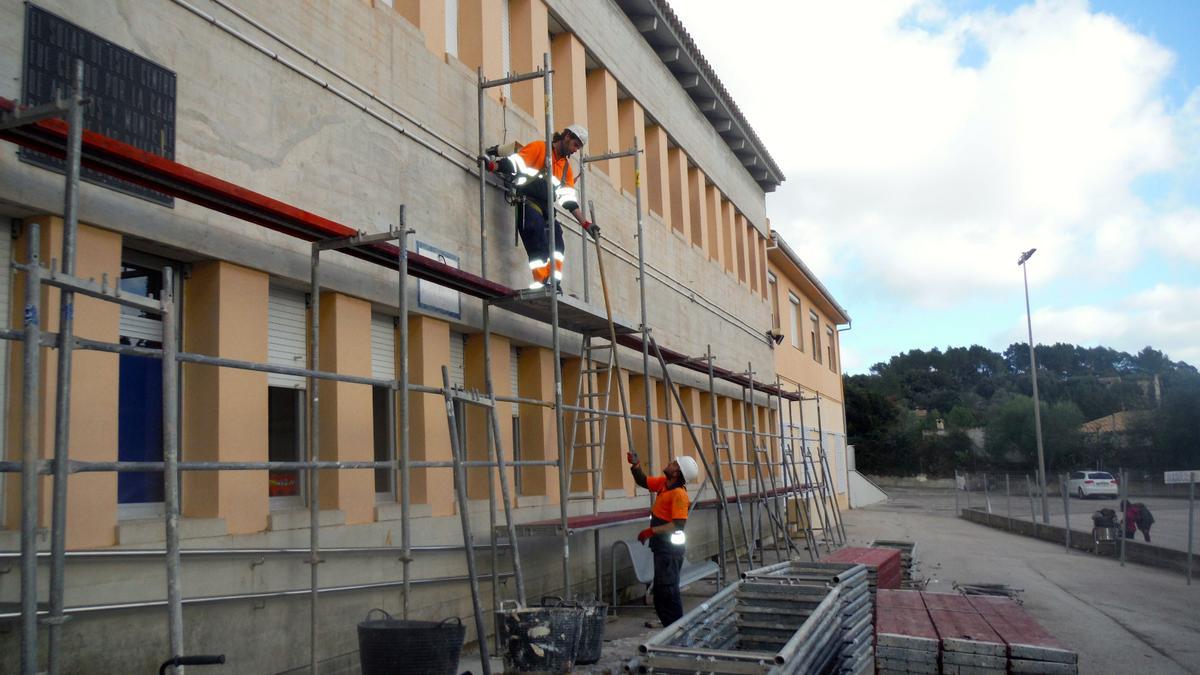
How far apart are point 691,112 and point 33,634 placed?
16.5 metres

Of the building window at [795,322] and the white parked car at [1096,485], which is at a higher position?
the building window at [795,322]

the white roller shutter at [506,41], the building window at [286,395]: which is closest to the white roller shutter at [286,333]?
the building window at [286,395]

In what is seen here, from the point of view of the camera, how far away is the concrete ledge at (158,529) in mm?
5191

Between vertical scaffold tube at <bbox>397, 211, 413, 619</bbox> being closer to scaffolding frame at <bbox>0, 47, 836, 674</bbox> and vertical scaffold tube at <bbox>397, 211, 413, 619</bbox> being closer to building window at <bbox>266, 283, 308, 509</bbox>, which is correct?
scaffolding frame at <bbox>0, 47, 836, 674</bbox>

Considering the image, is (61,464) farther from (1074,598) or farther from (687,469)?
(1074,598)

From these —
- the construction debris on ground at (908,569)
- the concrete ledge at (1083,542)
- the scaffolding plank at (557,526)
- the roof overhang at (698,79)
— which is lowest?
the concrete ledge at (1083,542)

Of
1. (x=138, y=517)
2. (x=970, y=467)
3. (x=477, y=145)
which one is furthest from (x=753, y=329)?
(x=970, y=467)

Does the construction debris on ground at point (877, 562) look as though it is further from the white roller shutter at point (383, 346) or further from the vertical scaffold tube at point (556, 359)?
the white roller shutter at point (383, 346)

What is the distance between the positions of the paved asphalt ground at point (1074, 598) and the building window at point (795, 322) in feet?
20.4

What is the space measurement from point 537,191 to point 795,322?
22.1 metres

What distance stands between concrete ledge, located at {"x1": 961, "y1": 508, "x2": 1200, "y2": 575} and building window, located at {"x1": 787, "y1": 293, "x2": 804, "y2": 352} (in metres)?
8.42

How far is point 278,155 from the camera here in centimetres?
674

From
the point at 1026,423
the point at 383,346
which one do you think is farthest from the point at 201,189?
the point at 1026,423

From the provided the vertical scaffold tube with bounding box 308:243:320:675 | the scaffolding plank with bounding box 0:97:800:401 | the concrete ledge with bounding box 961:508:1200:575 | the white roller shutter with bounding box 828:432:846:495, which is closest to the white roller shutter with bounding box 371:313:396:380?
the scaffolding plank with bounding box 0:97:800:401
